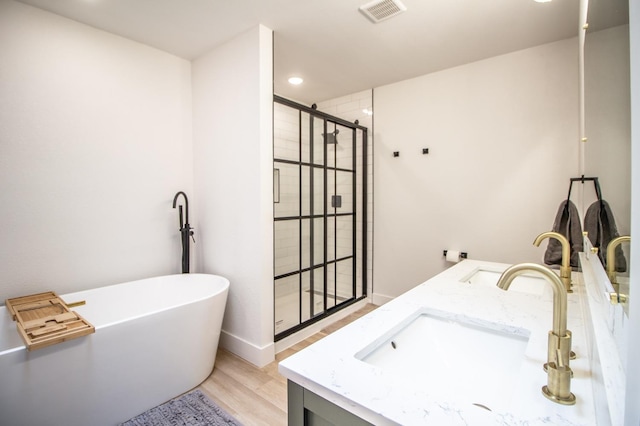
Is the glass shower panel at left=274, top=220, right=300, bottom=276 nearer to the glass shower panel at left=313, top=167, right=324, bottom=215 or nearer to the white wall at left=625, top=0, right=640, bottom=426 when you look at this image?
the glass shower panel at left=313, top=167, right=324, bottom=215

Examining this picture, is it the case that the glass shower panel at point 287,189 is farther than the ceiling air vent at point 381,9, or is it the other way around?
the glass shower panel at point 287,189

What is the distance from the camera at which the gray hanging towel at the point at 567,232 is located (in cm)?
200

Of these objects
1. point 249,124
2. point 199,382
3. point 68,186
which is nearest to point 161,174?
point 68,186

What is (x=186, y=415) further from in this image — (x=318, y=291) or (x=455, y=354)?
(x=455, y=354)

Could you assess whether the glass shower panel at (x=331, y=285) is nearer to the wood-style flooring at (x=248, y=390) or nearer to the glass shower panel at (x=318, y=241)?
the glass shower panel at (x=318, y=241)

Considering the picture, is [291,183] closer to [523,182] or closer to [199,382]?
[199,382]

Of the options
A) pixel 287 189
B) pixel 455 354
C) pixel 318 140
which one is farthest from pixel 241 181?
pixel 455 354

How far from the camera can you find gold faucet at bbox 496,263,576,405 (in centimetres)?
70

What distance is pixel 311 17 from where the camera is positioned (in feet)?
7.11

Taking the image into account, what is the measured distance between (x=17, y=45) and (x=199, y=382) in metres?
2.66

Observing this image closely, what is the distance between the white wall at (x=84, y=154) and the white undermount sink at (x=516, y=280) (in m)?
2.57

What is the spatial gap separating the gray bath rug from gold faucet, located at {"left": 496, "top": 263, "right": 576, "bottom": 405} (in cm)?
168

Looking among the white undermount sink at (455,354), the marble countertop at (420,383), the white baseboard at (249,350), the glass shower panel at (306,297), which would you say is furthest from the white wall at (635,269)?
the glass shower panel at (306,297)

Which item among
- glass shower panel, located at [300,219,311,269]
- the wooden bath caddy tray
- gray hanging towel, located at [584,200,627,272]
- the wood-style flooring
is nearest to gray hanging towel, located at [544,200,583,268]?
gray hanging towel, located at [584,200,627,272]
